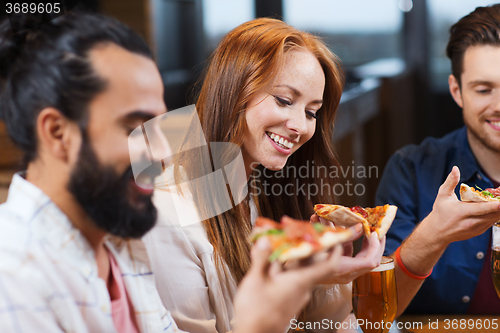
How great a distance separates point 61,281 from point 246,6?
12.1ft

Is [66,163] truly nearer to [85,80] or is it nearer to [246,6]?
[85,80]

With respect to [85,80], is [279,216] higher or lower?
lower

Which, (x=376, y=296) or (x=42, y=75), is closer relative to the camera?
(x=42, y=75)

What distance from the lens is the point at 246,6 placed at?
403 cm

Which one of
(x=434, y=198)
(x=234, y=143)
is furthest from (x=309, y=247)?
(x=434, y=198)

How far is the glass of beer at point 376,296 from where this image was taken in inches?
37.8

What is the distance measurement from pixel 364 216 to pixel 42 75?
70 centimetres

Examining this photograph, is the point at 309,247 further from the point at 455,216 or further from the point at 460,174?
the point at 460,174

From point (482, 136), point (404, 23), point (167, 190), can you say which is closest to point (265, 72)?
point (167, 190)

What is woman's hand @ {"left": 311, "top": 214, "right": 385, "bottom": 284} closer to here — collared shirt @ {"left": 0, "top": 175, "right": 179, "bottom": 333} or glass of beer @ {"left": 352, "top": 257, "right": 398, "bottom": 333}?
glass of beer @ {"left": 352, "top": 257, "right": 398, "bottom": 333}

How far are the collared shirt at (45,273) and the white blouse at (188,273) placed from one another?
0.16m

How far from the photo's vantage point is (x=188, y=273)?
1.03 meters

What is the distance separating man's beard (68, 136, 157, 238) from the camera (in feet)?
2.38

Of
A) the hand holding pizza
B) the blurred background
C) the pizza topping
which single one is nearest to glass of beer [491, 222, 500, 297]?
the hand holding pizza
